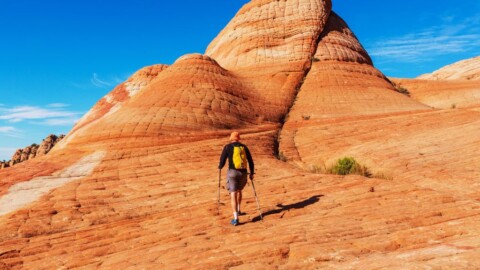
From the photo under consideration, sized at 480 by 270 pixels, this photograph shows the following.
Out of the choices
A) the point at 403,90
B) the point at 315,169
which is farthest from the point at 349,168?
the point at 403,90

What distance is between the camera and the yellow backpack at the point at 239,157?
380 inches

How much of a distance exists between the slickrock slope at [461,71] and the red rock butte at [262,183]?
19278 mm

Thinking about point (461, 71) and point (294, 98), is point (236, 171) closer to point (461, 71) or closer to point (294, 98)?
point (294, 98)

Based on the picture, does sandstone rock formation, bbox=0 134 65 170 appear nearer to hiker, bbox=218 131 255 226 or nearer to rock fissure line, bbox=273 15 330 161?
rock fissure line, bbox=273 15 330 161

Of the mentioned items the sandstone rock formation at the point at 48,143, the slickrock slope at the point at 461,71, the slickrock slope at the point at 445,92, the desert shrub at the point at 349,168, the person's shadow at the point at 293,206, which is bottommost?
the person's shadow at the point at 293,206

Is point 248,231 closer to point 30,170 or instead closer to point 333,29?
point 30,170

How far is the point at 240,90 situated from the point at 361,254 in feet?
71.4

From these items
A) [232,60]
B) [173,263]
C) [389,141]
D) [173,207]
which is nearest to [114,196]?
[173,207]

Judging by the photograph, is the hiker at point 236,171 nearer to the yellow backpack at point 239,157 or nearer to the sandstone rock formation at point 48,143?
the yellow backpack at point 239,157

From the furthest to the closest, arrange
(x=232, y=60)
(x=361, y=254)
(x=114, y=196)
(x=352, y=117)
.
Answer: (x=232, y=60)
(x=352, y=117)
(x=114, y=196)
(x=361, y=254)

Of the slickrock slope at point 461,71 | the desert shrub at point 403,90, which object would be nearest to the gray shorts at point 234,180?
the desert shrub at point 403,90

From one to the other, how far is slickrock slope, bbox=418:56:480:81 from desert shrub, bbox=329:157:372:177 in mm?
41610

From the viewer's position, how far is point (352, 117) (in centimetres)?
2588

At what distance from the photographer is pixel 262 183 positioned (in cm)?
1352
